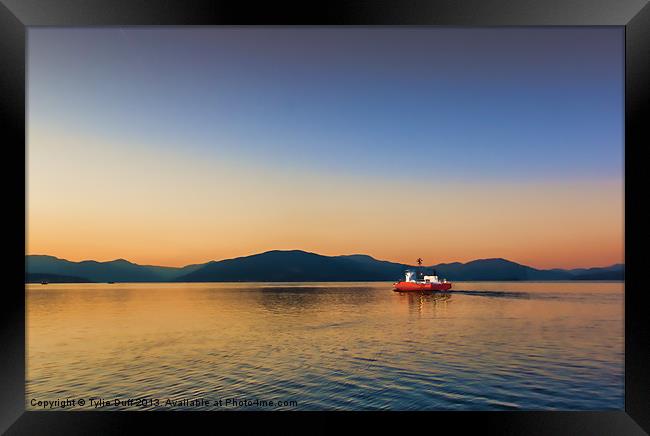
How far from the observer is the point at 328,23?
218 cm

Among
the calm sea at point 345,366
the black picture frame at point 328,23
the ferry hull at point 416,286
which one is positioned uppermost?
the black picture frame at point 328,23

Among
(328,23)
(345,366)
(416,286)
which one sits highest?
(328,23)

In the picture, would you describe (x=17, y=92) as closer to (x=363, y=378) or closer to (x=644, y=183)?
(x=644, y=183)

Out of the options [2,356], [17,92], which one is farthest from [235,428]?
[17,92]

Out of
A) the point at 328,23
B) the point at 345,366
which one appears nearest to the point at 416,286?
Answer: the point at 345,366

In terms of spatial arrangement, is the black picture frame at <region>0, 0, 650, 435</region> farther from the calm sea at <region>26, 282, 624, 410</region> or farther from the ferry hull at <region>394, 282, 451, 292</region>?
the ferry hull at <region>394, 282, 451, 292</region>

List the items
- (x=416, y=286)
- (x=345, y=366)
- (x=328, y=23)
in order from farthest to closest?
(x=416, y=286) < (x=345, y=366) < (x=328, y=23)

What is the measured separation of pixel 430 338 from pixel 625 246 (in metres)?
9.01

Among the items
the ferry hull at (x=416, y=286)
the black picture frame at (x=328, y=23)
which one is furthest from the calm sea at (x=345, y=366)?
the ferry hull at (x=416, y=286)

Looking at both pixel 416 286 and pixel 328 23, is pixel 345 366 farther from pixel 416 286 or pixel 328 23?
pixel 416 286

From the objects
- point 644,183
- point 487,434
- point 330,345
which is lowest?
point 330,345

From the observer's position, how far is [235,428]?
7.04 ft

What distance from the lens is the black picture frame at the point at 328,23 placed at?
2045 millimetres

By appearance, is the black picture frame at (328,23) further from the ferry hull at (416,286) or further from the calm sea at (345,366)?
the ferry hull at (416,286)
